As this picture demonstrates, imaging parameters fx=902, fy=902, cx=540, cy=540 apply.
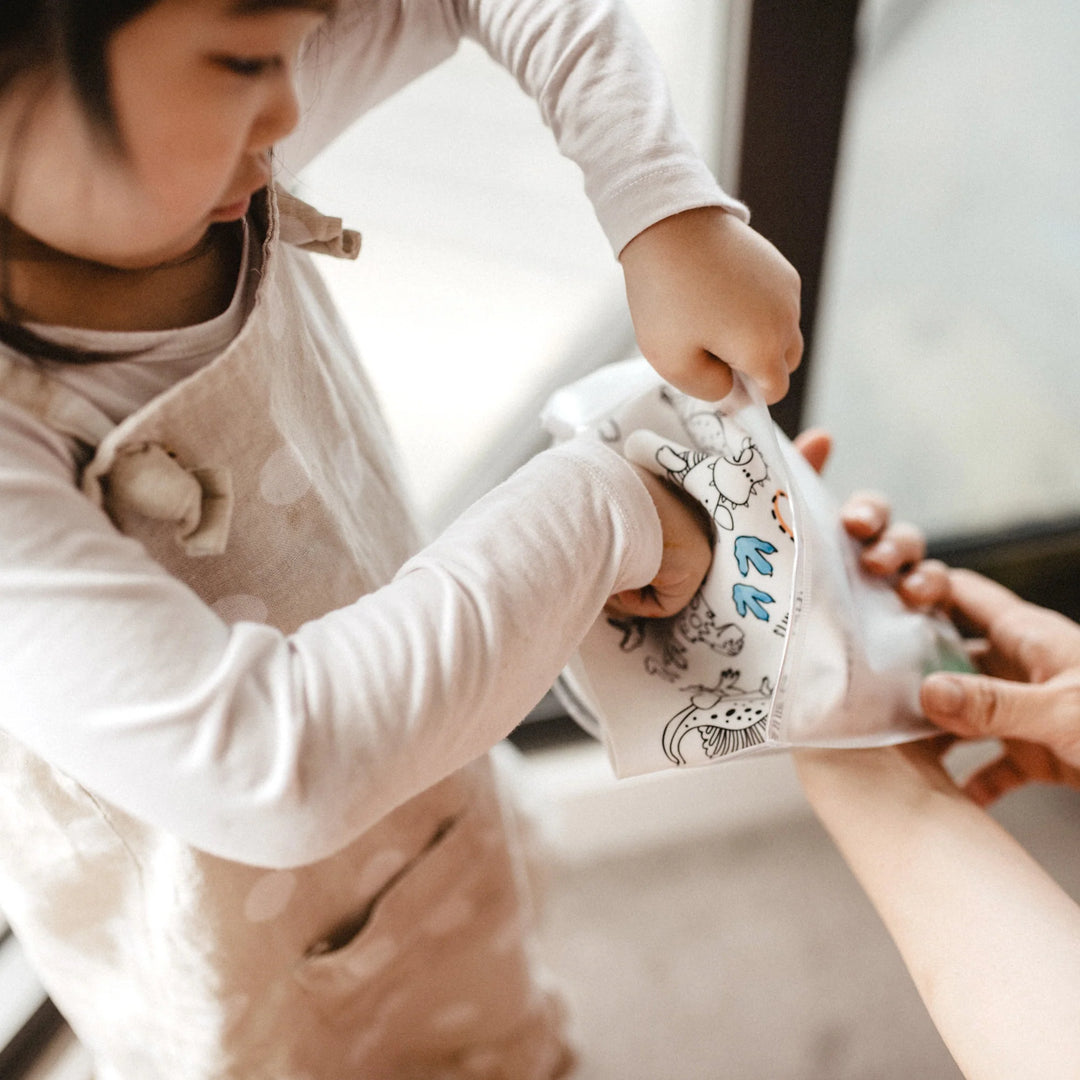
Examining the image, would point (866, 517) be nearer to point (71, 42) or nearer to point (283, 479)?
point (283, 479)

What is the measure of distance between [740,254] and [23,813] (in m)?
0.44

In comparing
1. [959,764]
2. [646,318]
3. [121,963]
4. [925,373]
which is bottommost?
[959,764]

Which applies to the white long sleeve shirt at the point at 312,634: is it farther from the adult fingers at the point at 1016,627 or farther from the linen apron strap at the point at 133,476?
the adult fingers at the point at 1016,627

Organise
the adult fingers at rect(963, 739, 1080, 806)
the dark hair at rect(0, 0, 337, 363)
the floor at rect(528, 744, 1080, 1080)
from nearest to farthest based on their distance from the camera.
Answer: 1. the dark hair at rect(0, 0, 337, 363)
2. the adult fingers at rect(963, 739, 1080, 806)
3. the floor at rect(528, 744, 1080, 1080)

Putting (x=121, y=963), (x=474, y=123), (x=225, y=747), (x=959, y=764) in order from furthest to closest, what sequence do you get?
(x=959, y=764)
(x=474, y=123)
(x=121, y=963)
(x=225, y=747)

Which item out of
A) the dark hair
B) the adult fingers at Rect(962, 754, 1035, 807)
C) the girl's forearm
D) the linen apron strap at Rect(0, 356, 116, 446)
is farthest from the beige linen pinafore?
the adult fingers at Rect(962, 754, 1035, 807)

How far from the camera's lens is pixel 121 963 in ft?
1.74

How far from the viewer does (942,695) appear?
54cm

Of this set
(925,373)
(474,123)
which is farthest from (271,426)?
(925,373)

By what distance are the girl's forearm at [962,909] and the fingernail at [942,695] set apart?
3.1 inches

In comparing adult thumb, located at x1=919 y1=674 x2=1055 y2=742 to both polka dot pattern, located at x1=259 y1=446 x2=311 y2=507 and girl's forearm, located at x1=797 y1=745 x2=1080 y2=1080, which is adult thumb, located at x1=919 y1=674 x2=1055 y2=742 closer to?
girl's forearm, located at x1=797 y1=745 x2=1080 y2=1080

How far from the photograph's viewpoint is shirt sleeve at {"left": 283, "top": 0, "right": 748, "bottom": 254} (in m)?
0.40

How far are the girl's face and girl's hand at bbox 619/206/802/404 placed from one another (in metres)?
0.17

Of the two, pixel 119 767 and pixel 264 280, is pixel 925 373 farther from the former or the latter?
pixel 119 767
